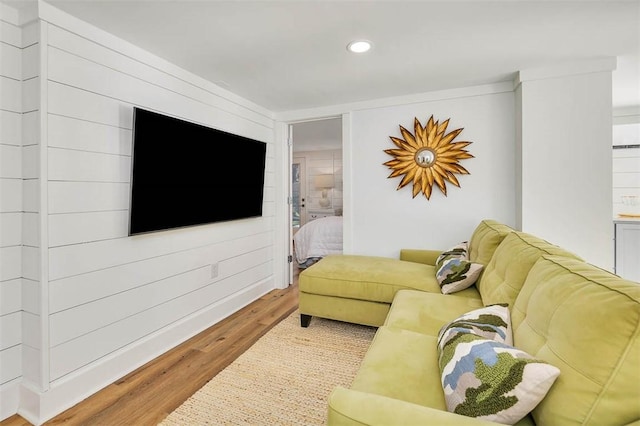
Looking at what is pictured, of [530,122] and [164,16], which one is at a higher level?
[164,16]

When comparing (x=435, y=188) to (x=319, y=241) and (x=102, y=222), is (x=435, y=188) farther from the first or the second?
(x=102, y=222)

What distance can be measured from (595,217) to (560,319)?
2135 millimetres

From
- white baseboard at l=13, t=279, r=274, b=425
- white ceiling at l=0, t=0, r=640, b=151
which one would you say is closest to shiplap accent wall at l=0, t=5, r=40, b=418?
white baseboard at l=13, t=279, r=274, b=425

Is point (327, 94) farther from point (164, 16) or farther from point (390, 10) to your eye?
point (164, 16)

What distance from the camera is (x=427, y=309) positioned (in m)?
1.89

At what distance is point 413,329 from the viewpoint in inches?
66.2

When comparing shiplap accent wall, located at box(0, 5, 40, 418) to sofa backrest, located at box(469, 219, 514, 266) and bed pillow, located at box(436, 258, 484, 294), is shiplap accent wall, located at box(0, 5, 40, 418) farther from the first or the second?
sofa backrest, located at box(469, 219, 514, 266)

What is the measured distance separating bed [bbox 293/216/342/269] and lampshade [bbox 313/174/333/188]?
9.00ft

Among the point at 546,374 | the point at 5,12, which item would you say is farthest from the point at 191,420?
the point at 5,12

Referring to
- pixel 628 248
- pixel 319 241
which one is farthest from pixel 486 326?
pixel 319 241

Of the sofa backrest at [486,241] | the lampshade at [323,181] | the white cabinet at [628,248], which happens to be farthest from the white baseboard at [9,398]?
the lampshade at [323,181]

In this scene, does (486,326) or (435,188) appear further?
(435,188)

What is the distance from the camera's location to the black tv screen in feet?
6.70

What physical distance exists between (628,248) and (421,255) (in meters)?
2.15
